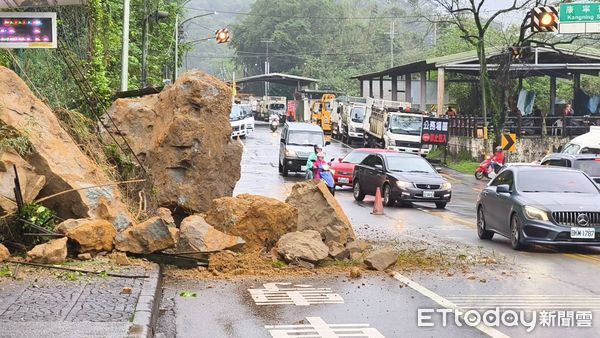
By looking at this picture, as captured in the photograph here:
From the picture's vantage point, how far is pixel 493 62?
5338 cm

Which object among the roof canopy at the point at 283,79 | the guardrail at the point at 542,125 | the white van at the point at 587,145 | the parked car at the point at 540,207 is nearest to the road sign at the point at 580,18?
the white van at the point at 587,145

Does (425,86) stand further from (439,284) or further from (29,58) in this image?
(439,284)

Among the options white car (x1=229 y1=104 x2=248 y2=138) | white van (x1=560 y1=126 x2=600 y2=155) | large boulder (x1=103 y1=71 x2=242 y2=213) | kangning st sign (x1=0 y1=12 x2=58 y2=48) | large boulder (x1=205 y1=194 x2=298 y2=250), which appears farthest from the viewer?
white car (x1=229 y1=104 x2=248 y2=138)

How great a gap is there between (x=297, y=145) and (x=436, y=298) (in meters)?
28.4

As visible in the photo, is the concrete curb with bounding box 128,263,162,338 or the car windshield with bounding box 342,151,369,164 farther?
the car windshield with bounding box 342,151,369,164

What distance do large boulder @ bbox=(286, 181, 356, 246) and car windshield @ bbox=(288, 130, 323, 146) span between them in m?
23.8

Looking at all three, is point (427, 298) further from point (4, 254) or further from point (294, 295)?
point (4, 254)

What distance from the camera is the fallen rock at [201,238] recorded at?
12555 millimetres

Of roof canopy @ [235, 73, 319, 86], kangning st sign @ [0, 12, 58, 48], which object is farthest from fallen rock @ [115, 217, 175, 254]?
roof canopy @ [235, 73, 319, 86]

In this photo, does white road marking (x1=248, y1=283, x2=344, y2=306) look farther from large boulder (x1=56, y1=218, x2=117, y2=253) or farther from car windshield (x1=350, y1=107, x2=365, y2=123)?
car windshield (x1=350, y1=107, x2=365, y2=123)

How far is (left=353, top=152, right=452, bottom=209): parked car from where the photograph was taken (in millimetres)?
25688

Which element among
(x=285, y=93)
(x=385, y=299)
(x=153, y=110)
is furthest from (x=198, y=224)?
(x=285, y=93)

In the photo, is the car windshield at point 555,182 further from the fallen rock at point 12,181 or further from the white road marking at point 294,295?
the fallen rock at point 12,181

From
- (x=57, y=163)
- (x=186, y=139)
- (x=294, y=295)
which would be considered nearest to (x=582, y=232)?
(x=294, y=295)
